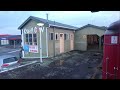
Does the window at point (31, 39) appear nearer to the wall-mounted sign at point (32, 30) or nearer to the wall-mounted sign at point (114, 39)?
the wall-mounted sign at point (32, 30)

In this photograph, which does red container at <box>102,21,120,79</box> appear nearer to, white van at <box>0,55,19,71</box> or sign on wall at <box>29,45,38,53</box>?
white van at <box>0,55,19,71</box>

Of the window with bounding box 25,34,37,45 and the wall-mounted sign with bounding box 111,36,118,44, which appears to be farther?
the window with bounding box 25,34,37,45

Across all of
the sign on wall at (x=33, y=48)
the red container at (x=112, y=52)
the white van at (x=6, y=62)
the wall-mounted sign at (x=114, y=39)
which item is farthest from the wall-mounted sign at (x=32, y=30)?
the wall-mounted sign at (x=114, y=39)

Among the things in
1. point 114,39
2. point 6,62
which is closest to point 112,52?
point 114,39

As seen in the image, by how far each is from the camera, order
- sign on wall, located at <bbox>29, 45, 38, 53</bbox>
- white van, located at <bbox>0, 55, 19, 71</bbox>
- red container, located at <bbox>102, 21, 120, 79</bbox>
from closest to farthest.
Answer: red container, located at <bbox>102, 21, 120, 79</bbox>
white van, located at <bbox>0, 55, 19, 71</bbox>
sign on wall, located at <bbox>29, 45, 38, 53</bbox>

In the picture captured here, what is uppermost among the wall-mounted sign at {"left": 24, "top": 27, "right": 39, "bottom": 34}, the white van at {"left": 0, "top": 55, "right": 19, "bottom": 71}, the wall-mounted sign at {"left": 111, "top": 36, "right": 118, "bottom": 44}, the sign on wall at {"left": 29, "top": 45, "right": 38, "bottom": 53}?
the wall-mounted sign at {"left": 24, "top": 27, "right": 39, "bottom": 34}

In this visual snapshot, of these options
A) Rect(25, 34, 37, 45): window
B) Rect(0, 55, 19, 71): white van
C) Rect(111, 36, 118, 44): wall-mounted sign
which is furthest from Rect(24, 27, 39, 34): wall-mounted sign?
A: Rect(111, 36, 118, 44): wall-mounted sign

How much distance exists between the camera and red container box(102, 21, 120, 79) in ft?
16.2

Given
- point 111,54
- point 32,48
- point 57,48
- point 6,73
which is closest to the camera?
point 111,54

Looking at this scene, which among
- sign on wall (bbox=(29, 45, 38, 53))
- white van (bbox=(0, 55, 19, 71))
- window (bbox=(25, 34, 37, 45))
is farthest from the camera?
window (bbox=(25, 34, 37, 45))
